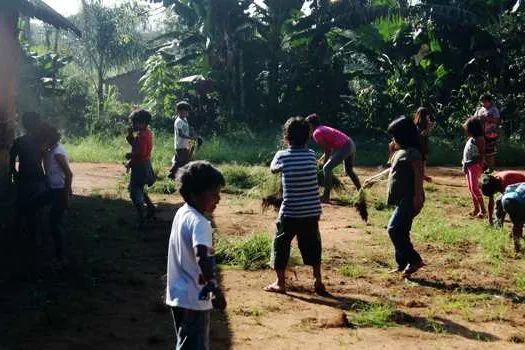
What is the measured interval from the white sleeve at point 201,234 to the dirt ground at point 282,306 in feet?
5.28

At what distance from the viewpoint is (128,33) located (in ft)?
94.7

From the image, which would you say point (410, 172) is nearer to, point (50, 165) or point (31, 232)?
point (50, 165)

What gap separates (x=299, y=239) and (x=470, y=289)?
1680mm

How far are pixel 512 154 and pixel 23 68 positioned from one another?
12984 millimetres

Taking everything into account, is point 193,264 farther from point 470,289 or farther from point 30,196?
point 30,196

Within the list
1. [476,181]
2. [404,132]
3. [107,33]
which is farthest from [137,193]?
[107,33]

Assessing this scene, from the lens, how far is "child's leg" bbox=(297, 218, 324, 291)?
18.6 ft

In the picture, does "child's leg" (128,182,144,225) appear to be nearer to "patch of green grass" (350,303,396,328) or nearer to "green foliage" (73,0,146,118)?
"patch of green grass" (350,303,396,328)

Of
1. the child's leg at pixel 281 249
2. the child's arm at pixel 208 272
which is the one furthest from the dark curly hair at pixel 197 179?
the child's leg at pixel 281 249

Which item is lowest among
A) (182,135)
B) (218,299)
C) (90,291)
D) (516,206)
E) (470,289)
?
(90,291)

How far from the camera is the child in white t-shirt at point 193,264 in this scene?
Result: 3.26 metres

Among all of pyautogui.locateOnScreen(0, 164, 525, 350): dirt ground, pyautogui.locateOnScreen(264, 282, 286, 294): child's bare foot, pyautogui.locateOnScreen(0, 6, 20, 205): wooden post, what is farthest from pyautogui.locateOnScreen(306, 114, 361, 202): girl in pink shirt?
pyautogui.locateOnScreen(0, 6, 20, 205): wooden post

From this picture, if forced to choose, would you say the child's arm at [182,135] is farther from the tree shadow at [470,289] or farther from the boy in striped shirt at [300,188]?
the tree shadow at [470,289]

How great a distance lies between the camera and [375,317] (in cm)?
515
